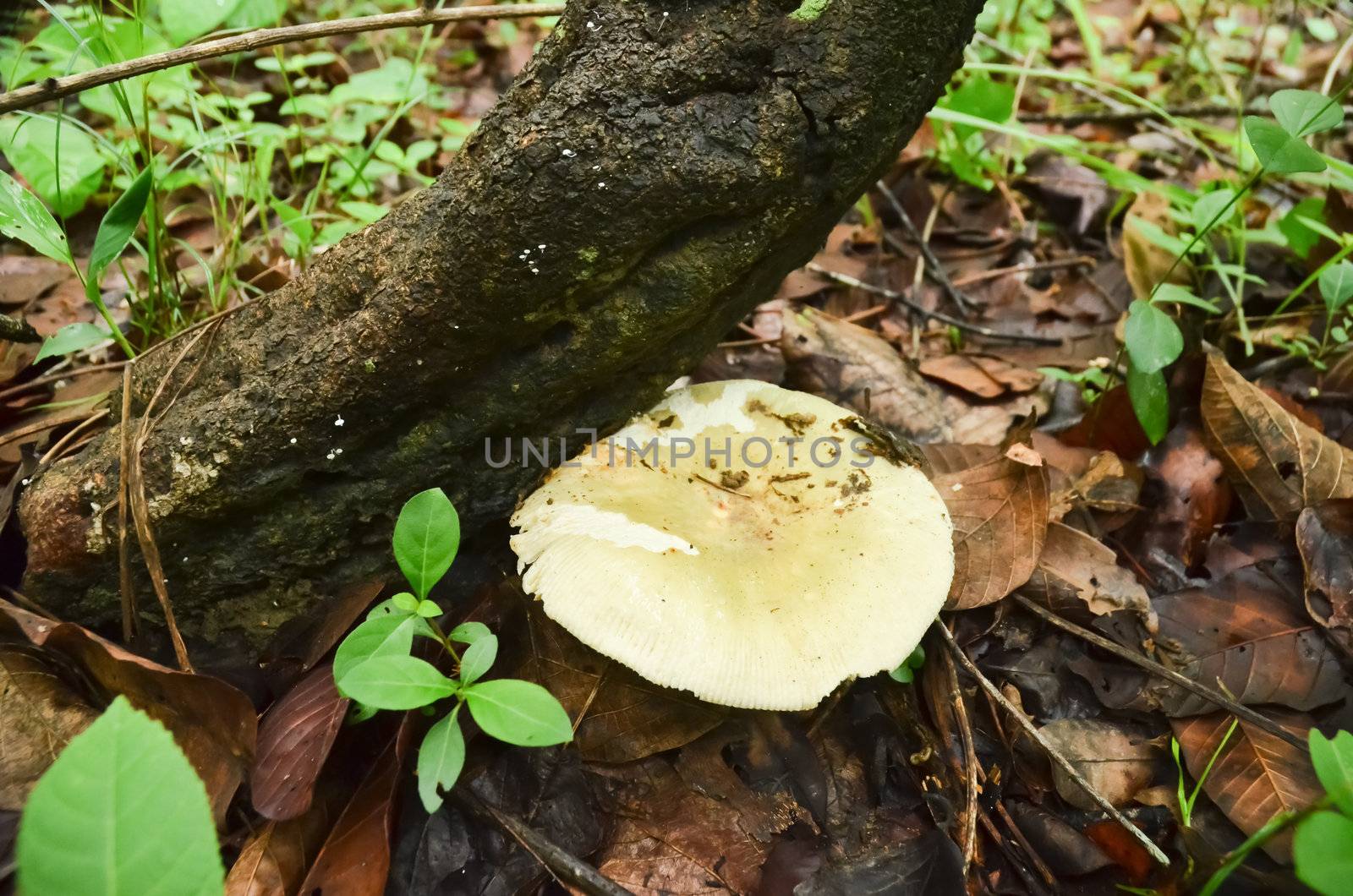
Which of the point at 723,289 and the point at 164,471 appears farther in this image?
the point at 723,289

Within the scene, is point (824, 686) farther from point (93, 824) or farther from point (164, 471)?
point (164, 471)

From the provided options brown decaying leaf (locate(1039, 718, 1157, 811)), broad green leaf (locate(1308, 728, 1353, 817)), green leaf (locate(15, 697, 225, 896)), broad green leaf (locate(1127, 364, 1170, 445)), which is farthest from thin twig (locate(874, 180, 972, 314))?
green leaf (locate(15, 697, 225, 896))

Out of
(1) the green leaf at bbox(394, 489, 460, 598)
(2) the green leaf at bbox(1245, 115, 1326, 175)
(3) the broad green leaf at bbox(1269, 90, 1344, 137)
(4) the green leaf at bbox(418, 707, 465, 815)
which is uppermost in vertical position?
(3) the broad green leaf at bbox(1269, 90, 1344, 137)

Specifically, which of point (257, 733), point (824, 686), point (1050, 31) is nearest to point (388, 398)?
point (257, 733)

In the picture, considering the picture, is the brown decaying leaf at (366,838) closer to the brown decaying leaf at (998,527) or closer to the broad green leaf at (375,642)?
the broad green leaf at (375,642)

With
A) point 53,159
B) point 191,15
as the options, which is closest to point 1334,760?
point 191,15

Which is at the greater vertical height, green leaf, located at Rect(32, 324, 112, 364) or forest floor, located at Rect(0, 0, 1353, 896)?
green leaf, located at Rect(32, 324, 112, 364)

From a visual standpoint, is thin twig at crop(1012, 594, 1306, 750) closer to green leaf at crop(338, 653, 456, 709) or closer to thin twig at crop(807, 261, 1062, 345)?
thin twig at crop(807, 261, 1062, 345)
